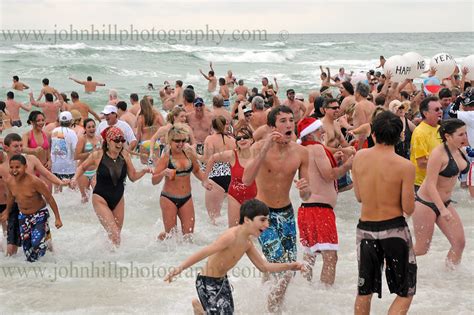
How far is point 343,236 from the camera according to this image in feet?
26.6

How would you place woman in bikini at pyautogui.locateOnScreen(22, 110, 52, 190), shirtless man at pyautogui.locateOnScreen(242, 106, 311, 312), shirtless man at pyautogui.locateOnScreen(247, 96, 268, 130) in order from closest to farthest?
shirtless man at pyautogui.locateOnScreen(242, 106, 311, 312), woman in bikini at pyautogui.locateOnScreen(22, 110, 52, 190), shirtless man at pyautogui.locateOnScreen(247, 96, 268, 130)

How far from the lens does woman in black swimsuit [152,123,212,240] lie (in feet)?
23.0

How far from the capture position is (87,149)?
9062mm

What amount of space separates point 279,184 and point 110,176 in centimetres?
237

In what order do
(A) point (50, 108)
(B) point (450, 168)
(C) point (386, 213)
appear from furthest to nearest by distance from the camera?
1. (A) point (50, 108)
2. (B) point (450, 168)
3. (C) point (386, 213)

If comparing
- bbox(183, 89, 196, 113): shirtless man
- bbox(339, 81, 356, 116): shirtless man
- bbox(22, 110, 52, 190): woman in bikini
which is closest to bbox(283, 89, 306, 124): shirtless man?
bbox(339, 81, 356, 116): shirtless man

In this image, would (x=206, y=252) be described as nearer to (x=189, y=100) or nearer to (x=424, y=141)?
(x=424, y=141)

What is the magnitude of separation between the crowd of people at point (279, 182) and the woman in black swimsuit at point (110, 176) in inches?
0.5

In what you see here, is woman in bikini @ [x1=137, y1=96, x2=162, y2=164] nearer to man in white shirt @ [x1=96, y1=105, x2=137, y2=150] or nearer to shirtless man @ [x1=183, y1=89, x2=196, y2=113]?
shirtless man @ [x1=183, y1=89, x2=196, y2=113]

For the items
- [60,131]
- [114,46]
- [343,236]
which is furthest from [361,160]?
[114,46]

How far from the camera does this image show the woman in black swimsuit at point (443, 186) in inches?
220

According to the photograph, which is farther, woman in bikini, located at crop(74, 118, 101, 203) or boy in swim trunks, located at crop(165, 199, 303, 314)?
woman in bikini, located at crop(74, 118, 101, 203)

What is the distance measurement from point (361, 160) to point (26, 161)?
3.93 meters

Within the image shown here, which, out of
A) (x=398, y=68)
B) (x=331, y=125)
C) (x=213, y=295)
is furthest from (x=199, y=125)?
(x=213, y=295)
